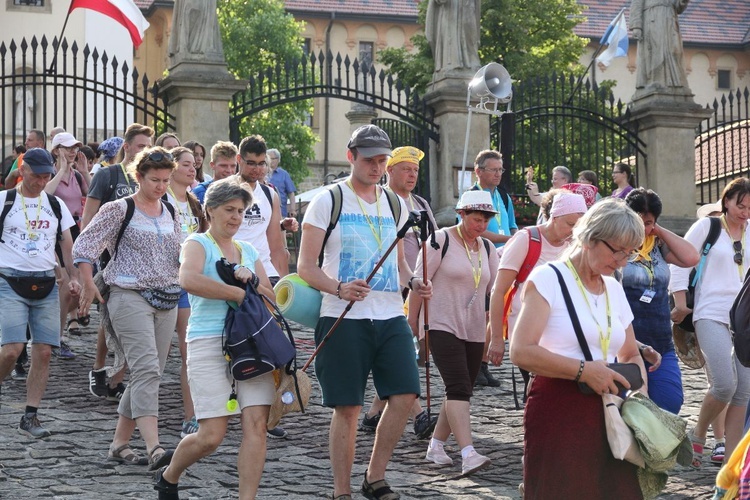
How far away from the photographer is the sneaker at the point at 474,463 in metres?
7.95

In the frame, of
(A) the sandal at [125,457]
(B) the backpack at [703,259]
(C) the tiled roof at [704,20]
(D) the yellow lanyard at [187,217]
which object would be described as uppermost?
(C) the tiled roof at [704,20]

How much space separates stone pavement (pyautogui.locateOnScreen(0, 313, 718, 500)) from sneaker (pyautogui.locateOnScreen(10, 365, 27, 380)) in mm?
361

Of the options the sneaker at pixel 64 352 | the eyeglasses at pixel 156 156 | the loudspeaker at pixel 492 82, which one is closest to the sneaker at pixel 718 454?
the eyeglasses at pixel 156 156

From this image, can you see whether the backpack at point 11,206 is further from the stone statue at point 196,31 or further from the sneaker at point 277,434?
the stone statue at point 196,31

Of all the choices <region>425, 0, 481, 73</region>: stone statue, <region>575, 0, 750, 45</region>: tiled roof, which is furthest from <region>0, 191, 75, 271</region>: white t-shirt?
<region>575, 0, 750, 45</region>: tiled roof

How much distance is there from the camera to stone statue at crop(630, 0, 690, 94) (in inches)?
777

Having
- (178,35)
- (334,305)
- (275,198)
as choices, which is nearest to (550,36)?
(178,35)

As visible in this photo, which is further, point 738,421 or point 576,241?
point 738,421

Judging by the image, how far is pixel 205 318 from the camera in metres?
6.79

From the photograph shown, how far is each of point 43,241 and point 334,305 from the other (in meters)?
3.10

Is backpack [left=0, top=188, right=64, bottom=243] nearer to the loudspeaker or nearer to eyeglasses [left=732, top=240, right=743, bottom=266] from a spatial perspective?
eyeglasses [left=732, top=240, right=743, bottom=266]

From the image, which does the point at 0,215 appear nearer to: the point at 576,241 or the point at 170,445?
the point at 170,445

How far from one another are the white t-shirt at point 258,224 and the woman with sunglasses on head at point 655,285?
287 cm

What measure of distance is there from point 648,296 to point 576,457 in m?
2.98
